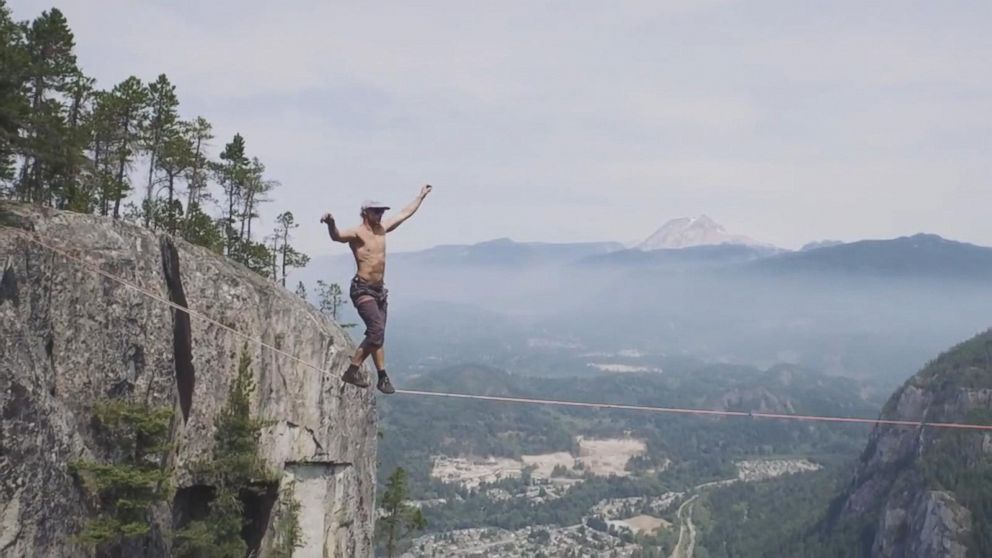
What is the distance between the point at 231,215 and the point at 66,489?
22925mm

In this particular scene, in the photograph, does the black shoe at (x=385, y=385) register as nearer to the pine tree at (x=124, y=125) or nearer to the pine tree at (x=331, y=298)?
the pine tree at (x=124, y=125)

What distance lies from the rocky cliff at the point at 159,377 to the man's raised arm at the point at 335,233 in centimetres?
1097

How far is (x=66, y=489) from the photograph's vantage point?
68.2ft

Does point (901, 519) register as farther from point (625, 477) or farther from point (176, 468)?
point (176, 468)

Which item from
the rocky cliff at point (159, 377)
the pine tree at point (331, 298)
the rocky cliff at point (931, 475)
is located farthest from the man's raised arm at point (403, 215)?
the rocky cliff at point (931, 475)

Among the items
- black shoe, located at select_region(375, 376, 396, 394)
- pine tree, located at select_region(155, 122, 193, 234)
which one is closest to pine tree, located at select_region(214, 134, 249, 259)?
pine tree, located at select_region(155, 122, 193, 234)

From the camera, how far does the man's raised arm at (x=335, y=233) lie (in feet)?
40.2

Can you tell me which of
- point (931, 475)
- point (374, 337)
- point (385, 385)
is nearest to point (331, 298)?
point (385, 385)

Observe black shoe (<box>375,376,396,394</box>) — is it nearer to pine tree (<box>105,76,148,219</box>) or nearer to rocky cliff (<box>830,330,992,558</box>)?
pine tree (<box>105,76,148,219</box>)

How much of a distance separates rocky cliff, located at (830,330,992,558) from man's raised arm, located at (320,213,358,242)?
101771mm

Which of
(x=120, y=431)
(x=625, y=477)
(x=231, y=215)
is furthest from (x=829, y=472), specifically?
(x=120, y=431)

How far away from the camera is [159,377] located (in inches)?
1016

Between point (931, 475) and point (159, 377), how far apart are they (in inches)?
4425

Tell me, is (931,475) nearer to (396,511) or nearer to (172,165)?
(396,511)
